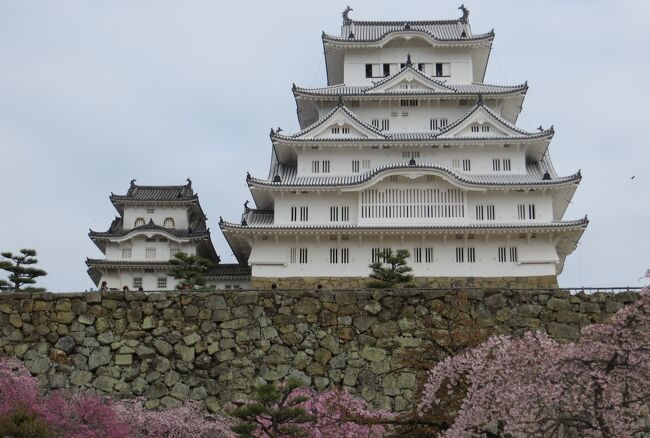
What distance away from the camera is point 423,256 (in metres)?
35.1

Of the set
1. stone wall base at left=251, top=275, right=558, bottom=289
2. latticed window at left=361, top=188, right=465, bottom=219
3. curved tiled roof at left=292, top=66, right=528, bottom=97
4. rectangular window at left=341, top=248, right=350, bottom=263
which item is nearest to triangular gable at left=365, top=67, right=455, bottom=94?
curved tiled roof at left=292, top=66, right=528, bottom=97

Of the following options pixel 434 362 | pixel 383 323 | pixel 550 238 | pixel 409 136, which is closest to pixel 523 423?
pixel 434 362

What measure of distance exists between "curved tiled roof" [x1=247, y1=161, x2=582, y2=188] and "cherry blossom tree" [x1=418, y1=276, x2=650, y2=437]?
21838 mm

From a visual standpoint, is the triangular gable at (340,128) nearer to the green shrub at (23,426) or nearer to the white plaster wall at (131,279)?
the white plaster wall at (131,279)

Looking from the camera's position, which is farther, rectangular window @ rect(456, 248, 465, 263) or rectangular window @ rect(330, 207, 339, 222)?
rectangular window @ rect(330, 207, 339, 222)

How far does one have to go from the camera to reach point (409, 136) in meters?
38.0

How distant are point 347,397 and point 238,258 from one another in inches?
806

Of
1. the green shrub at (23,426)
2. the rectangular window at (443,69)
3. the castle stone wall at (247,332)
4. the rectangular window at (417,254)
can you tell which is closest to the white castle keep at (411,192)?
the rectangular window at (417,254)

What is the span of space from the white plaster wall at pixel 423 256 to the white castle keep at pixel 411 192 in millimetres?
40

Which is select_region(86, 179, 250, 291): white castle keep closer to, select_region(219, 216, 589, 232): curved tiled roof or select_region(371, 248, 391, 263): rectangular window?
select_region(219, 216, 589, 232): curved tiled roof

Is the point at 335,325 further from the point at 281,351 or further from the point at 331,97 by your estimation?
the point at 331,97

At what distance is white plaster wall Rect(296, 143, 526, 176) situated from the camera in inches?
1480

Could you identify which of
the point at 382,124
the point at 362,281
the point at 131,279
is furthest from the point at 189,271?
the point at 382,124

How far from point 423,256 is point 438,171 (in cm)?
346
